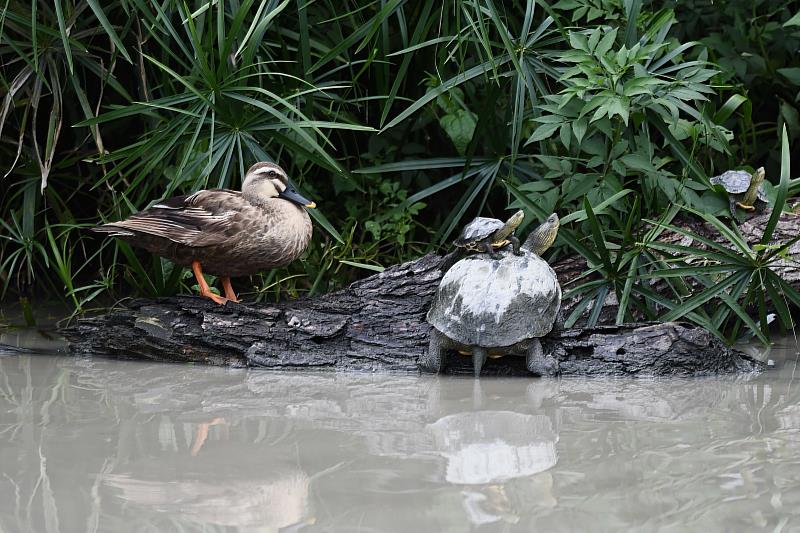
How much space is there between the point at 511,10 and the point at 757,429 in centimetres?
305

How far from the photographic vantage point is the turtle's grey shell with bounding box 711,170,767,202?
Answer: 4.38m

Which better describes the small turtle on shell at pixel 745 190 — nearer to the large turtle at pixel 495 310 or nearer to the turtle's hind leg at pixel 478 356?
the large turtle at pixel 495 310

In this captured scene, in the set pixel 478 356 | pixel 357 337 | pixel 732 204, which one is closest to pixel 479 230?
pixel 478 356

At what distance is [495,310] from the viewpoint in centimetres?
364

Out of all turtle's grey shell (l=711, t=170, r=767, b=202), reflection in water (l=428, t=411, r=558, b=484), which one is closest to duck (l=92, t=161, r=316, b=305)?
reflection in water (l=428, t=411, r=558, b=484)

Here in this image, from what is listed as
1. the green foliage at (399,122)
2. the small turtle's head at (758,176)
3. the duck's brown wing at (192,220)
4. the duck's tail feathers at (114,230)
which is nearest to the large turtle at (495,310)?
the green foliage at (399,122)

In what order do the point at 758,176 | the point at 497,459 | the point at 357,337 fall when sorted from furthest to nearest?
the point at 758,176 < the point at 357,337 < the point at 497,459

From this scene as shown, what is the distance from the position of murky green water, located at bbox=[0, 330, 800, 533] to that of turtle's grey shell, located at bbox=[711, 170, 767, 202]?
3.21ft

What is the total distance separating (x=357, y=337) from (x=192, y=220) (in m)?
0.88

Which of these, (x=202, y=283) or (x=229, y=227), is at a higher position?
(x=229, y=227)

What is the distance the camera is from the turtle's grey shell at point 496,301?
3.62 metres

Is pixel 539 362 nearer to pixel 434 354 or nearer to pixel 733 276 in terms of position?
pixel 434 354

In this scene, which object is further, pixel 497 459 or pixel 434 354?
pixel 434 354

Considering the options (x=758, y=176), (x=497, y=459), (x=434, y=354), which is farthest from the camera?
(x=758, y=176)
